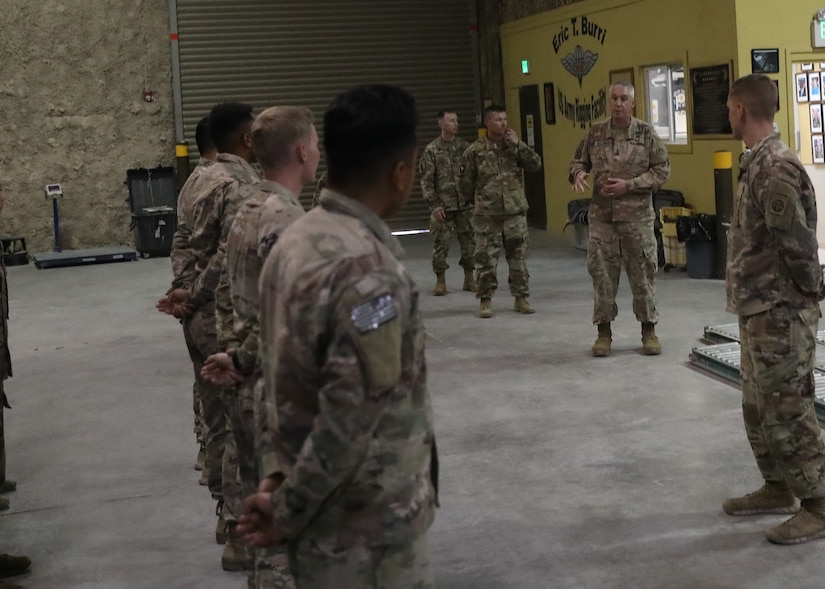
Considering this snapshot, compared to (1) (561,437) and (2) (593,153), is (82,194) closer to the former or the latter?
(2) (593,153)

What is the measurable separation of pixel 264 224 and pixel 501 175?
6.15 m

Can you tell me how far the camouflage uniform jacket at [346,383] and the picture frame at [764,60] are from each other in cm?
863

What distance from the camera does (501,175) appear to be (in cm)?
905

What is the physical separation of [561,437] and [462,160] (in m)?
4.55

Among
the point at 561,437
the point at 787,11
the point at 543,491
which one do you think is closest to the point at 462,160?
the point at 787,11

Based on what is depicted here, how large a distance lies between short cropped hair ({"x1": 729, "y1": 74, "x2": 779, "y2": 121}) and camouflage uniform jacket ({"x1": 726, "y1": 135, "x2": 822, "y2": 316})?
10 cm

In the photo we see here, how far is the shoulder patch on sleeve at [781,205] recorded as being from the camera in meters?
3.86

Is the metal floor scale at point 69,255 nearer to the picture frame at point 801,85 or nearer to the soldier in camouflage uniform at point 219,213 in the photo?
the picture frame at point 801,85

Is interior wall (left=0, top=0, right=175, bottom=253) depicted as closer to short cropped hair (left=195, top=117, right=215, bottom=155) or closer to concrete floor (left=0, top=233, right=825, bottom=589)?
concrete floor (left=0, top=233, right=825, bottom=589)

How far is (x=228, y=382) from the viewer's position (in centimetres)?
325

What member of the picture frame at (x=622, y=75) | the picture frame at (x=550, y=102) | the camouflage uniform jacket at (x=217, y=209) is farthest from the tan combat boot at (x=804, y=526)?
the picture frame at (x=550, y=102)

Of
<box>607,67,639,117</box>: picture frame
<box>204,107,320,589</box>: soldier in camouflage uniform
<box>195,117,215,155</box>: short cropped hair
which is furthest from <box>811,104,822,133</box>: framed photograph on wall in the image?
<box>204,107,320,589</box>: soldier in camouflage uniform

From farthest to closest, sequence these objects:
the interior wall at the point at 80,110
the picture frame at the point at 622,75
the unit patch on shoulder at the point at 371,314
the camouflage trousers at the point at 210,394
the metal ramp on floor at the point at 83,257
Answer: the interior wall at the point at 80,110
the metal ramp on floor at the point at 83,257
the picture frame at the point at 622,75
the camouflage trousers at the point at 210,394
the unit patch on shoulder at the point at 371,314

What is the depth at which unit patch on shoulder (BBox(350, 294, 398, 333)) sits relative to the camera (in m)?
1.89
